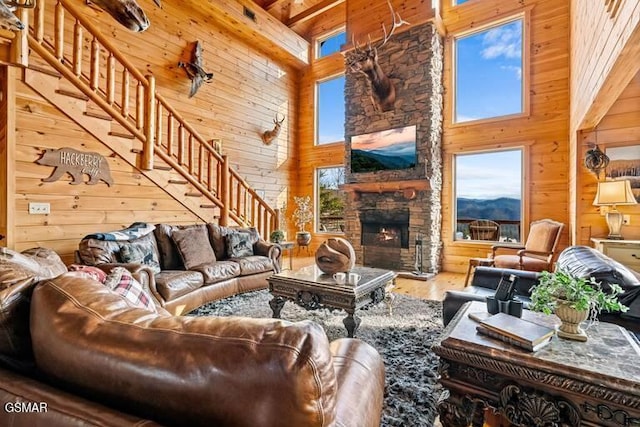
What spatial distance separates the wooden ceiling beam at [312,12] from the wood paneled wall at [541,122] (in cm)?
273

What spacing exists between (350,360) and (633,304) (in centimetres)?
163

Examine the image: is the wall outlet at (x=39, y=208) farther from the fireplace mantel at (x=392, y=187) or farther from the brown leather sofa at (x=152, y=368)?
the fireplace mantel at (x=392, y=187)

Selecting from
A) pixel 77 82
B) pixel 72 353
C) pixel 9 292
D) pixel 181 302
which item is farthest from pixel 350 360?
pixel 77 82

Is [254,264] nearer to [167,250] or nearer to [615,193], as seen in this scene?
[167,250]

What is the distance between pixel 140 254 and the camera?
10.3 feet

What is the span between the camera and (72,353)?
2.35ft

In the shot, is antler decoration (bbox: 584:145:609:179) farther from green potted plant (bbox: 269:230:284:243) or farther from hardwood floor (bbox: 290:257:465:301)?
green potted plant (bbox: 269:230:284:243)

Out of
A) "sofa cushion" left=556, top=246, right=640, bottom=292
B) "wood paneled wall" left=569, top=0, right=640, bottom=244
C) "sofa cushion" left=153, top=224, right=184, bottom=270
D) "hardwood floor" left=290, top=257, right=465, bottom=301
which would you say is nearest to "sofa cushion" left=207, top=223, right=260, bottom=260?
"sofa cushion" left=153, top=224, right=184, bottom=270

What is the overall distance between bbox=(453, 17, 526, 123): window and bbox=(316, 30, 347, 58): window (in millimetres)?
2771

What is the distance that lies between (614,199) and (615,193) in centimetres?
7

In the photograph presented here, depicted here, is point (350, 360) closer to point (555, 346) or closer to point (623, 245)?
point (555, 346)

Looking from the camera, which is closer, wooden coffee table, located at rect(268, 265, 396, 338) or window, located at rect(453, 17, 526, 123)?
wooden coffee table, located at rect(268, 265, 396, 338)

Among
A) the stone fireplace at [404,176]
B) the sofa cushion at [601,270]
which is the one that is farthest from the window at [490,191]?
the sofa cushion at [601,270]

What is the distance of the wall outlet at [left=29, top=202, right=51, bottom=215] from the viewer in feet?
10.6
